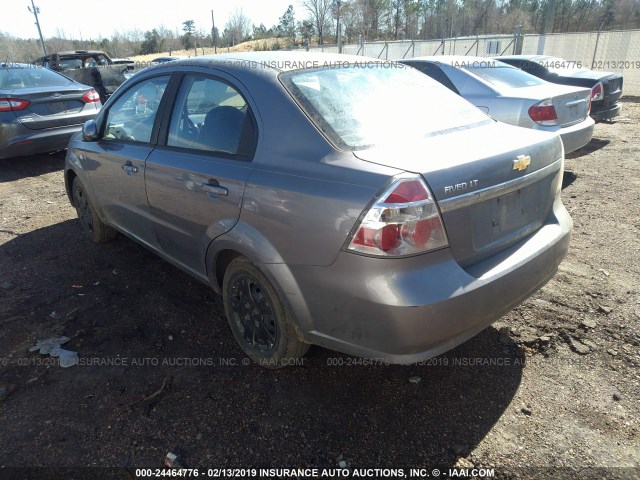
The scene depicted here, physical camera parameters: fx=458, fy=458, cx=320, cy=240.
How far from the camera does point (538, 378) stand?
102 inches

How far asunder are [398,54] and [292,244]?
83.3 feet

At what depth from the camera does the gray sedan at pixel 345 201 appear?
78.5 inches

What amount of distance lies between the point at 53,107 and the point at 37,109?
0.26 meters

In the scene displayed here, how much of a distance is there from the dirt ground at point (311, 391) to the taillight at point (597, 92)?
222 inches

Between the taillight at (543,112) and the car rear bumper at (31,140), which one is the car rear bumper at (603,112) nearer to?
the taillight at (543,112)

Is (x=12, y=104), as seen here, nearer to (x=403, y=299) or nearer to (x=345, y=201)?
(x=345, y=201)

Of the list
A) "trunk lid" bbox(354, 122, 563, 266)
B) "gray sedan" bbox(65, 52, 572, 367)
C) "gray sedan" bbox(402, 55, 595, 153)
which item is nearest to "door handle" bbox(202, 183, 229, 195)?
"gray sedan" bbox(65, 52, 572, 367)

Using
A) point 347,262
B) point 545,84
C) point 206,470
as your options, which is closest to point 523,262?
point 347,262

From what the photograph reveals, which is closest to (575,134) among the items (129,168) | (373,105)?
(373,105)

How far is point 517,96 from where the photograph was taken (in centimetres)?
584

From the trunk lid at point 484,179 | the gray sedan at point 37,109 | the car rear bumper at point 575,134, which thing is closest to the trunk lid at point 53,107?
the gray sedan at point 37,109

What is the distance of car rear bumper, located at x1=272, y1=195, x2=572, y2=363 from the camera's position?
1.97m

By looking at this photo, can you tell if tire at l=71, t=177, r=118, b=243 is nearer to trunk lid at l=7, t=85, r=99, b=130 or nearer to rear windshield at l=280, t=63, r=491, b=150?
rear windshield at l=280, t=63, r=491, b=150

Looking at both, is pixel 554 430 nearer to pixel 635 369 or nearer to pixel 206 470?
pixel 635 369
